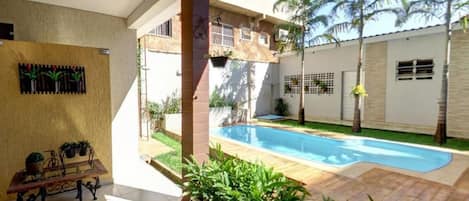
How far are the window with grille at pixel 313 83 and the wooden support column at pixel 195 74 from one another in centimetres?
1083

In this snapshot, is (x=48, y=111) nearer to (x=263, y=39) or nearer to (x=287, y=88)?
(x=287, y=88)

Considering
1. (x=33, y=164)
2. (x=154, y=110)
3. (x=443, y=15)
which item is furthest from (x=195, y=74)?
(x=443, y=15)

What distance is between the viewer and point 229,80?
1303 centimetres

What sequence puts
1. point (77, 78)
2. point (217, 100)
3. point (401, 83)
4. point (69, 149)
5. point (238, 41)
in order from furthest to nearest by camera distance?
1. point (238, 41)
2. point (217, 100)
3. point (401, 83)
4. point (77, 78)
5. point (69, 149)

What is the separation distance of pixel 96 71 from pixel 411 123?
11157 millimetres

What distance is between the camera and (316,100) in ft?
43.1

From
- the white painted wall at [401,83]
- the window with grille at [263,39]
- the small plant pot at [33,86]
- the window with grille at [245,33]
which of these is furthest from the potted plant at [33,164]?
the window with grille at [263,39]

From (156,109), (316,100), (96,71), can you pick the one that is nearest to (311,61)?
(316,100)

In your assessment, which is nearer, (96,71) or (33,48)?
(33,48)

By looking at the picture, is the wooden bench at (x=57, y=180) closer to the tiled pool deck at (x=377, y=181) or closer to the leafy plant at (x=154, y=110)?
the tiled pool deck at (x=377, y=181)

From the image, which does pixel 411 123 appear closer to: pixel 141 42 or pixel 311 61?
pixel 311 61

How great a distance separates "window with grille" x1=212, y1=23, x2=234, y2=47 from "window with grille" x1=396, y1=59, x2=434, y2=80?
845 cm

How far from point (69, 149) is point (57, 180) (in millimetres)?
664

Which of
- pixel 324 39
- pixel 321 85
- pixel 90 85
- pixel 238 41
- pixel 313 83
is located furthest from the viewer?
pixel 238 41
